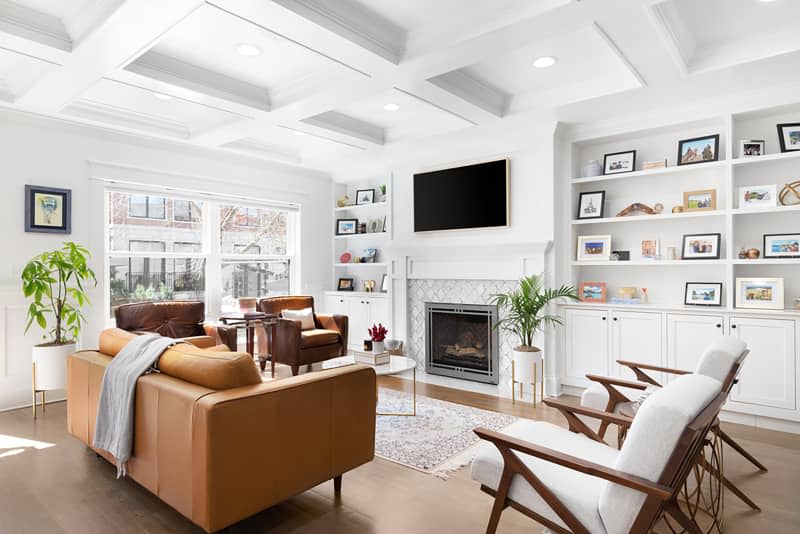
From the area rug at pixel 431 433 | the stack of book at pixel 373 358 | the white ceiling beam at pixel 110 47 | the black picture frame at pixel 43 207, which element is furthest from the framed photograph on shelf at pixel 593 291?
the black picture frame at pixel 43 207

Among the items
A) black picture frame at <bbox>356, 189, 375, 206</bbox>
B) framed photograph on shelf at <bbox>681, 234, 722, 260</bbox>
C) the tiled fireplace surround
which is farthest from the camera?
black picture frame at <bbox>356, 189, 375, 206</bbox>

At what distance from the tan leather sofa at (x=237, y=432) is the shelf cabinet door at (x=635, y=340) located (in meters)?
2.60

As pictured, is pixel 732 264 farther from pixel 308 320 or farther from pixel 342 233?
pixel 342 233

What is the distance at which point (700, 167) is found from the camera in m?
3.88

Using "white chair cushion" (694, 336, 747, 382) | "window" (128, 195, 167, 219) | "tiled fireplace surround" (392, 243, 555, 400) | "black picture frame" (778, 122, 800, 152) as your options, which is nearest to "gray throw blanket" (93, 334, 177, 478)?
"white chair cushion" (694, 336, 747, 382)

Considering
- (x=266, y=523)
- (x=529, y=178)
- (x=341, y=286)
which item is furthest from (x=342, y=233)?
(x=266, y=523)

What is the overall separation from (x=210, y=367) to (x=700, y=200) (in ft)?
12.9

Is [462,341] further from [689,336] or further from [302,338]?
[689,336]

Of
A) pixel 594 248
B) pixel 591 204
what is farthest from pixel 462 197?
pixel 594 248

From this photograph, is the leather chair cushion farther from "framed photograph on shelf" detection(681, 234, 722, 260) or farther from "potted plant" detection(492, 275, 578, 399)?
"framed photograph on shelf" detection(681, 234, 722, 260)

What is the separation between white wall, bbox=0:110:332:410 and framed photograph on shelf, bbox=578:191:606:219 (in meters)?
3.67

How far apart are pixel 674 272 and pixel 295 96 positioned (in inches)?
139

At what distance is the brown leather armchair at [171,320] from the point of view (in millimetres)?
4359

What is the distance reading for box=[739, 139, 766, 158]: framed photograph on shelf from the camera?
369 cm
